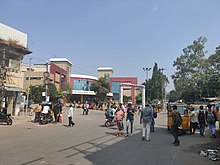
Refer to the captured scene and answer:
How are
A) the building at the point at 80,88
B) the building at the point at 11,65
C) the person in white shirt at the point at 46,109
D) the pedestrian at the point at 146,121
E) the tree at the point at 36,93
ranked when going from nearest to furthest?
1. the pedestrian at the point at 146,121
2. the person in white shirt at the point at 46,109
3. the building at the point at 11,65
4. the tree at the point at 36,93
5. the building at the point at 80,88

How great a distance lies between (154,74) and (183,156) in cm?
7029

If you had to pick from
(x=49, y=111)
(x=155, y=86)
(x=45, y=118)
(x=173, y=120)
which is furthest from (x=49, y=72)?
(x=173, y=120)

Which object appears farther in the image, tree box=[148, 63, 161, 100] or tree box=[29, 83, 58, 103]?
tree box=[148, 63, 161, 100]

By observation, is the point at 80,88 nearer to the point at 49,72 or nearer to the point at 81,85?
the point at 81,85

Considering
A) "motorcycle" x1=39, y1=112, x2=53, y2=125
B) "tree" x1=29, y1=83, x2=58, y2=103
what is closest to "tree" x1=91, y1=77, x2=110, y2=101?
"tree" x1=29, y1=83, x2=58, y2=103

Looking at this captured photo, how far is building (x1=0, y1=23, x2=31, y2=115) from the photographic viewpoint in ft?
73.0

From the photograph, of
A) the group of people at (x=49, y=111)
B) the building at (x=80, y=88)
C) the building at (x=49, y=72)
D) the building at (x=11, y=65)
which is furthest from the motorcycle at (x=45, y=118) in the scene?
the building at (x=80, y=88)

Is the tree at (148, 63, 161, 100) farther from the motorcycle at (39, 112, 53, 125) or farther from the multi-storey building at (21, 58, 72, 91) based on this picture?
the motorcycle at (39, 112, 53, 125)

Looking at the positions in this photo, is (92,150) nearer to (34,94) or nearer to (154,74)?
(34,94)

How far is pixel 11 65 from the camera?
2394 cm

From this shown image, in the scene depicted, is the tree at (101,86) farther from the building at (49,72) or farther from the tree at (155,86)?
the tree at (155,86)

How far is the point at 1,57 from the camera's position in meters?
23.4

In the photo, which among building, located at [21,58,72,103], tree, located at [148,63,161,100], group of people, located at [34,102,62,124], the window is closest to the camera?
group of people, located at [34,102,62,124]

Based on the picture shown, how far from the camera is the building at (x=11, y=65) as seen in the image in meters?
22.2
